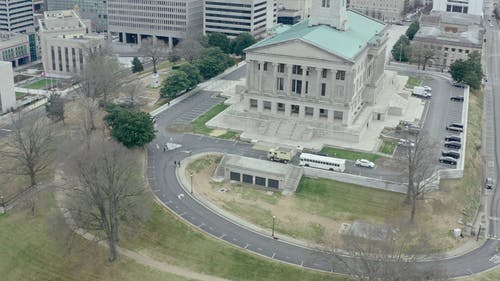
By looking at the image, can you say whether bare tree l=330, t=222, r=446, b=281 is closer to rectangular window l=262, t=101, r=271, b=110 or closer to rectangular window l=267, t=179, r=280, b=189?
rectangular window l=267, t=179, r=280, b=189

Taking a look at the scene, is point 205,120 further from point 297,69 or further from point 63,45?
point 63,45

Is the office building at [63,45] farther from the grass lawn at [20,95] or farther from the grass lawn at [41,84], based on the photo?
the grass lawn at [20,95]

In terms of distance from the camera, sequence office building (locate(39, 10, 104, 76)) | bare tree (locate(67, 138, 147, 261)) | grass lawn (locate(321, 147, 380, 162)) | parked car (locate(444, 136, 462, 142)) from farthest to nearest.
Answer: office building (locate(39, 10, 104, 76)), parked car (locate(444, 136, 462, 142)), grass lawn (locate(321, 147, 380, 162)), bare tree (locate(67, 138, 147, 261))

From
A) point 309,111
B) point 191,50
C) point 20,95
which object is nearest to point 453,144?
point 309,111

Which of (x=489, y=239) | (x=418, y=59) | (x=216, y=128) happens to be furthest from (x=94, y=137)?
(x=418, y=59)

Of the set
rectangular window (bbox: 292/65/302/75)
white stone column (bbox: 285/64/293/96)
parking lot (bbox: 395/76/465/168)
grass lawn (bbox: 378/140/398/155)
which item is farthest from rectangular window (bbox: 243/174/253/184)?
rectangular window (bbox: 292/65/302/75)

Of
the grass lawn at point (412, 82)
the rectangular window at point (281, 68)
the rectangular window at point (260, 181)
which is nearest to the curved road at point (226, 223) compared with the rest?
the rectangular window at point (260, 181)
